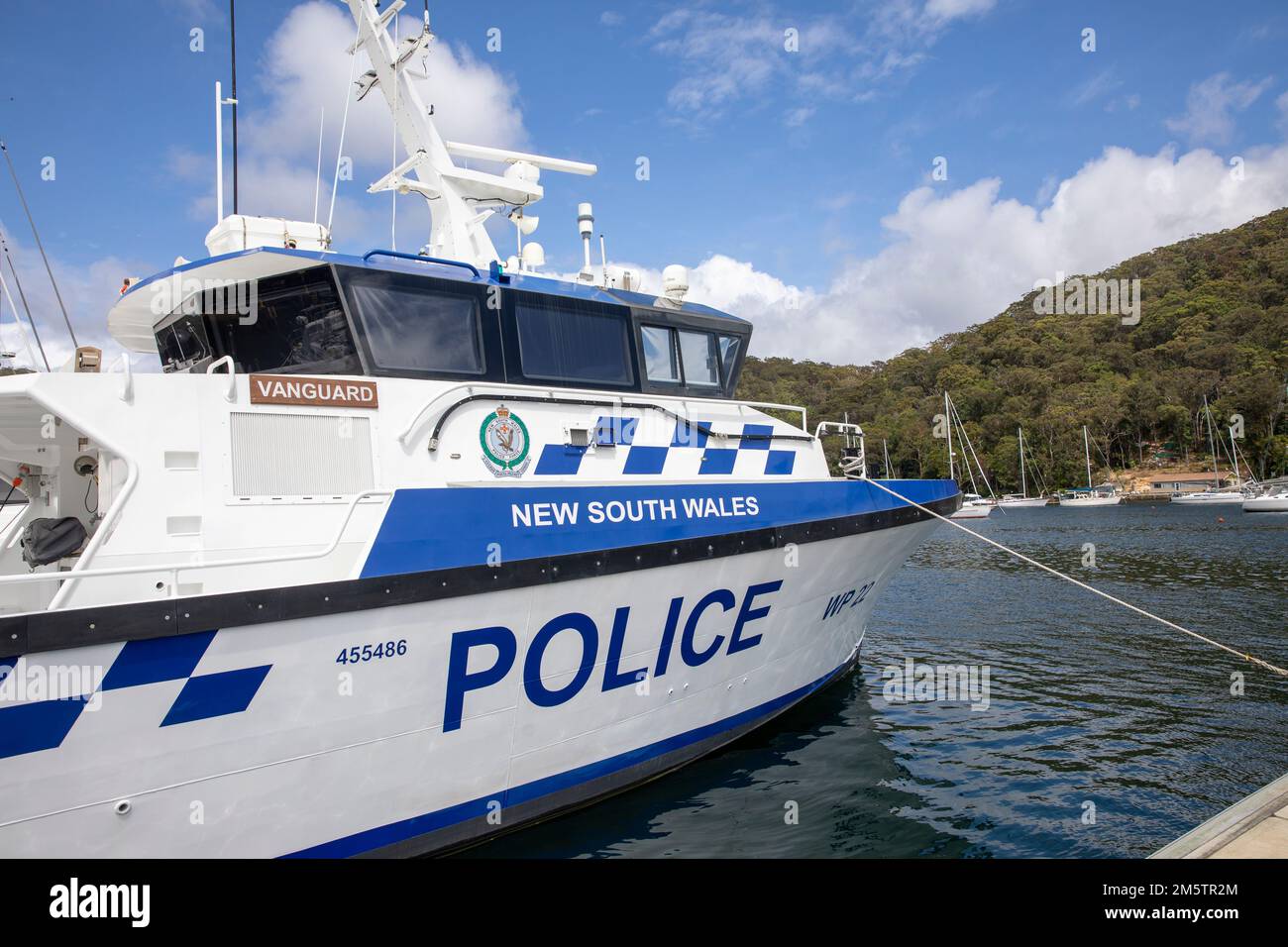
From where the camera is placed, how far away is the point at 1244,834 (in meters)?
3.83

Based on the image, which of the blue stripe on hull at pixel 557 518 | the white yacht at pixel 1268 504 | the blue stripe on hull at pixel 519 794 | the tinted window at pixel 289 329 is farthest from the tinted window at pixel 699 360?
the white yacht at pixel 1268 504

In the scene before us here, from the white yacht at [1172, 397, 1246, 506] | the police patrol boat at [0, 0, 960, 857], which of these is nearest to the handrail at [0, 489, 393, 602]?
the police patrol boat at [0, 0, 960, 857]

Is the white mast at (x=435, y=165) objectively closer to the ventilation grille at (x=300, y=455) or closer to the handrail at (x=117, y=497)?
the ventilation grille at (x=300, y=455)

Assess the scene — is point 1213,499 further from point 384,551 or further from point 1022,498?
point 384,551

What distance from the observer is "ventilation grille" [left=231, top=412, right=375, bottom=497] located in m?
4.53

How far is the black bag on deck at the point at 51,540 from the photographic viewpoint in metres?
4.32

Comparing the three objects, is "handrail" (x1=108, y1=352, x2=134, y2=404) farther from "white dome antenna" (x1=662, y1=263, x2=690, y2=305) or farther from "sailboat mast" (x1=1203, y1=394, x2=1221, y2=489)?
"sailboat mast" (x1=1203, y1=394, x2=1221, y2=489)

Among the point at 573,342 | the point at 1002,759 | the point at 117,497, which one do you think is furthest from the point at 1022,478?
the point at 117,497

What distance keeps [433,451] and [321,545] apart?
3.09 ft

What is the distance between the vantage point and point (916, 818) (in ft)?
19.3

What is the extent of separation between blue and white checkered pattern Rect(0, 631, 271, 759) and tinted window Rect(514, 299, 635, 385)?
2851mm

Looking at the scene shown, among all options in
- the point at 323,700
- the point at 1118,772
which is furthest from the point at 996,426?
the point at 323,700

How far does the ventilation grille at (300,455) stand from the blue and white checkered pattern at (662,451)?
4.08ft
